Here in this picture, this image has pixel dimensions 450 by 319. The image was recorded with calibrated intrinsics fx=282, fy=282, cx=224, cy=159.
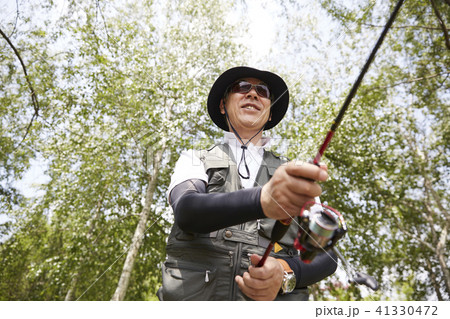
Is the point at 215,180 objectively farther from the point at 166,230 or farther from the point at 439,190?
the point at 439,190

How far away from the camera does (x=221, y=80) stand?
2.91 meters

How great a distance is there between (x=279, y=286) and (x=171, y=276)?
2.36 ft

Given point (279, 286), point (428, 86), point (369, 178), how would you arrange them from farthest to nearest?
point (369, 178), point (428, 86), point (279, 286)

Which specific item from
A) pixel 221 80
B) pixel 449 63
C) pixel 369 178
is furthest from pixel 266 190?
pixel 369 178

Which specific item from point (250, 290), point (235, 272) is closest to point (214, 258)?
point (235, 272)

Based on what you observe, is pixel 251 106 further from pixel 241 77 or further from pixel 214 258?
pixel 214 258

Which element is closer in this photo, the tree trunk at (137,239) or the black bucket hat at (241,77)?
the black bucket hat at (241,77)

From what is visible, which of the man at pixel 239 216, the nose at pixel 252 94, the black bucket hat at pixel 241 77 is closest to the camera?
the man at pixel 239 216

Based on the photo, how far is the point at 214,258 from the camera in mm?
1897

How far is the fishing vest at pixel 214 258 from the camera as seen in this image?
1849 millimetres

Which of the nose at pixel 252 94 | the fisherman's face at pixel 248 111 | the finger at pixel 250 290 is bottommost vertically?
the finger at pixel 250 290

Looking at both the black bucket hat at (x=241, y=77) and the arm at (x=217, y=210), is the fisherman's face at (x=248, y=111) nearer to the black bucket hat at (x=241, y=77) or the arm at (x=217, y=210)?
the black bucket hat at (x=241, y=77)

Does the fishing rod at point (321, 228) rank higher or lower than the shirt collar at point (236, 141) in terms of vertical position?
lower

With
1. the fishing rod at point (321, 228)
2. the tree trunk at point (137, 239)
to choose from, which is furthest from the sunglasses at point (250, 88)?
the tree trunk at point (137, 239)
